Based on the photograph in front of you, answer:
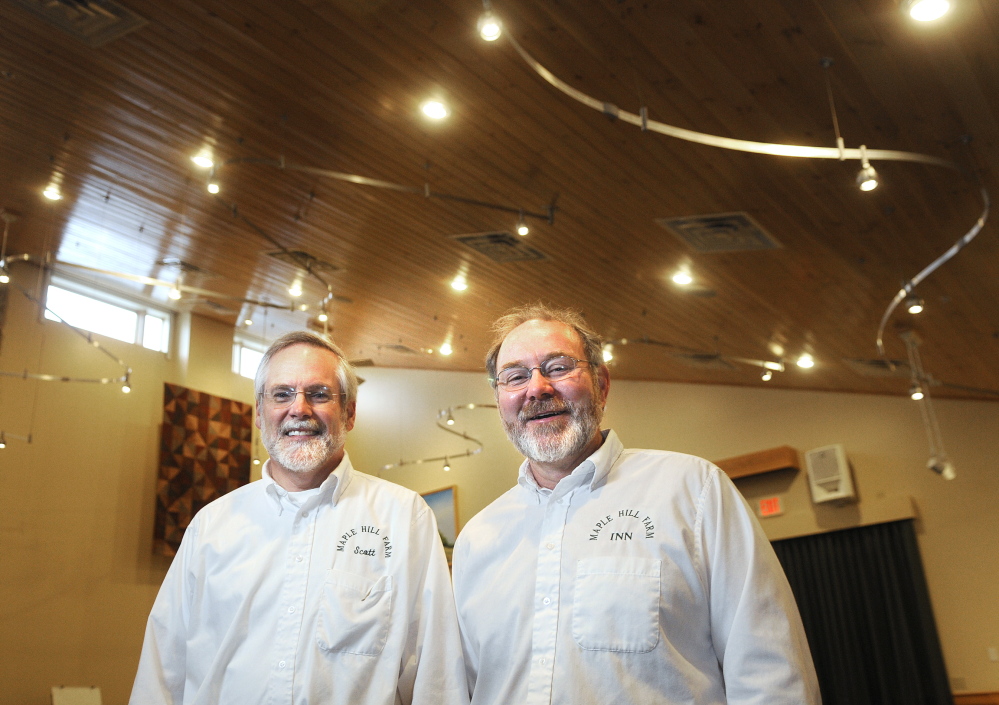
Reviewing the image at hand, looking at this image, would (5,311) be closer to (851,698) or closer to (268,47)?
(268,47)

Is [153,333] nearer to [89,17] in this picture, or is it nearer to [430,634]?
[89,17]

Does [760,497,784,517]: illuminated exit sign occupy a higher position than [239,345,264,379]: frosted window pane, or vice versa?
[239,345,264,379]: frosted window pane

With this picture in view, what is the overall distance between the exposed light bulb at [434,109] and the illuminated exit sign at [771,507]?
25.6ft

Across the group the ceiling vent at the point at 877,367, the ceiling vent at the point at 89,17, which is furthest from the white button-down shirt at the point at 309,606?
the ceiling vent at the point at 877,367

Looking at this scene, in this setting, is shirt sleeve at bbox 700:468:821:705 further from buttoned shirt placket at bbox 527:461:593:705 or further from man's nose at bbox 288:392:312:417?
man's nose at bbox 288:392:312:417

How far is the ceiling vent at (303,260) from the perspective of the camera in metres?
9.42

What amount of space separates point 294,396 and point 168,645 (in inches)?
33.5

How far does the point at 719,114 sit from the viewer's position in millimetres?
5359

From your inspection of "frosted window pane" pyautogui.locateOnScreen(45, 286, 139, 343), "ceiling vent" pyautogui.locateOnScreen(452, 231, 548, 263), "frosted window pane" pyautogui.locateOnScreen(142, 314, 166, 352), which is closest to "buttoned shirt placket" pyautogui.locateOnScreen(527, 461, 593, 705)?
"ceiling vent" pyautogui.locateOnScreen(452, 231, 548, 263)

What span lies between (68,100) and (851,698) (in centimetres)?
1016

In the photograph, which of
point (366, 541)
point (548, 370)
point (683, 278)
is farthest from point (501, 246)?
point (548, 370)

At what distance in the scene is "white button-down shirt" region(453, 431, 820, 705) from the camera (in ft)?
6.50

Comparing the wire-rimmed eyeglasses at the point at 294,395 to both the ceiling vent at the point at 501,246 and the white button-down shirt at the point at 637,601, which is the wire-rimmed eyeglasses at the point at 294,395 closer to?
the white button-down shirt at the point at 637,601

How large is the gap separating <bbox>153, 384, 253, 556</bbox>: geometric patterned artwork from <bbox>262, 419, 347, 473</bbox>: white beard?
31.3 ft
